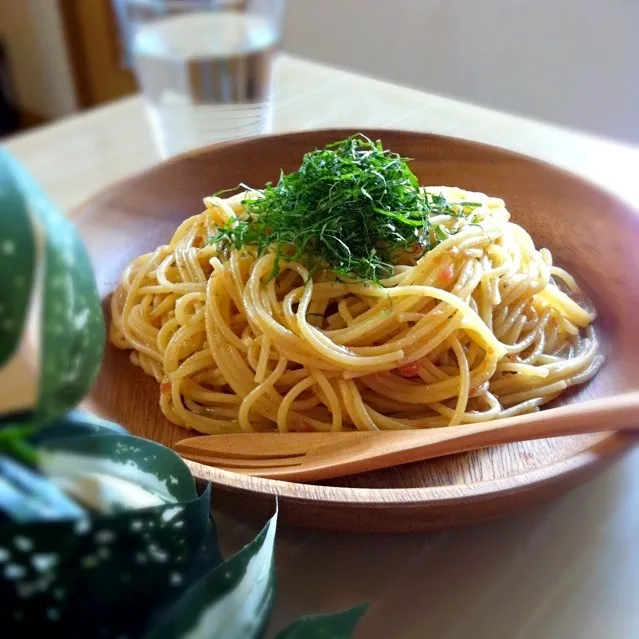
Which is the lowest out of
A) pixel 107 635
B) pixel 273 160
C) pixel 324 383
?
pixel 324 383

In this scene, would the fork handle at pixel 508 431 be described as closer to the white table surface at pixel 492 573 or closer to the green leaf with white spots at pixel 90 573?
the white table surface at pixel 492 573

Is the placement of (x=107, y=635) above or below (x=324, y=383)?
above

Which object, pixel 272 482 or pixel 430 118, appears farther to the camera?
pixel 430 118

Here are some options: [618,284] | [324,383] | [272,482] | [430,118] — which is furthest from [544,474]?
[430,118]

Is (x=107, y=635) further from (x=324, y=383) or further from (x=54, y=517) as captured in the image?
(x=324, y=383)

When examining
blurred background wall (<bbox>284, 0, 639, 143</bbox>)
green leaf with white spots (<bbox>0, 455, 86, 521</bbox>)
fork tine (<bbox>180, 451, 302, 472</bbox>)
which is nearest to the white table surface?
fork tine (<bbox>180, 451, 302, 472</bbox>)

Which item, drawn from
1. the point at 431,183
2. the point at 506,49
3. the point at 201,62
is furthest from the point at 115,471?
the point at 506,49

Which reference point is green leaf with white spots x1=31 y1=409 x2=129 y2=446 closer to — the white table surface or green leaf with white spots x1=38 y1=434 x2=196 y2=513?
green leaf with white spots x1=38 y1=434 x2=196 y2=513
